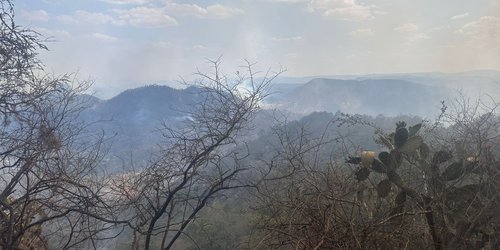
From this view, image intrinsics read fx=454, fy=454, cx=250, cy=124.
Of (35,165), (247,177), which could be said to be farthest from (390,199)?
(35,165)

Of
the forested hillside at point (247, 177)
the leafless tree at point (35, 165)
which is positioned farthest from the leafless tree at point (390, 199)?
the leafless tree at point (35, 165)

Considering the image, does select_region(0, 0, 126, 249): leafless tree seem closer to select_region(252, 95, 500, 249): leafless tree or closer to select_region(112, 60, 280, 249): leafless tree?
select_region(112, 60, 280, 249): leafless tree

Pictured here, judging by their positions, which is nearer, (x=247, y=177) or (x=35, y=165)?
(x=35, y=165)

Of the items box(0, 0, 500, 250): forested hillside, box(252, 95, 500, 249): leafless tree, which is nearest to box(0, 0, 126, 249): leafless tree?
box(0, 0, 500, 250): forested hillside

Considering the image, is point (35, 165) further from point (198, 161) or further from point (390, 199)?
point (390, 199)

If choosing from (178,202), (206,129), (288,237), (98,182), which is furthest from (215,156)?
(288,237)

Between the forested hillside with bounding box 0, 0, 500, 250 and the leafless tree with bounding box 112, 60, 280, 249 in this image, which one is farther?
the leafless tree with bounding box 112, 60, 280, 249

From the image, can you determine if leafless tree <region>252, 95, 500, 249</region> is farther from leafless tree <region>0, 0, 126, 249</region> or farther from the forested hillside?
leafless tree <region>0, 0, 126, 249</region>

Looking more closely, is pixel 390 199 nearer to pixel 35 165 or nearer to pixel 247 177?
pixel 247 177

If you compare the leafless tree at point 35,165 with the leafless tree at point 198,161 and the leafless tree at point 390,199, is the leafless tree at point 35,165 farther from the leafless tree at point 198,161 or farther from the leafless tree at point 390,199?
the leafless tree at point 390,199

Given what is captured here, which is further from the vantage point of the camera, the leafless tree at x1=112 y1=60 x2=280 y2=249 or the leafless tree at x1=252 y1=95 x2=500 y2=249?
the leafless tree at x1=112 y1=60 x2=280 y2=249

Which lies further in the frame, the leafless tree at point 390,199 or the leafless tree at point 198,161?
the leafless tree at point 198,161

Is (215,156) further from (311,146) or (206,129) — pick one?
(311,146)

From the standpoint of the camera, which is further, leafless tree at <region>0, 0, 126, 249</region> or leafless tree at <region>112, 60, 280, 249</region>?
leafless tree at <region>112, 60, 280, 249</region>
